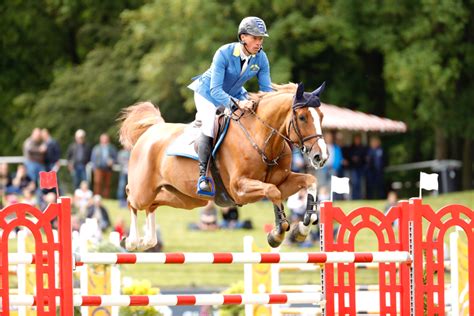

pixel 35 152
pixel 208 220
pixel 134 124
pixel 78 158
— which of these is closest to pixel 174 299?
pixel 134 124

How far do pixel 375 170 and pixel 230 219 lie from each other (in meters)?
4.66

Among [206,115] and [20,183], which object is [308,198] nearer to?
[206,115]

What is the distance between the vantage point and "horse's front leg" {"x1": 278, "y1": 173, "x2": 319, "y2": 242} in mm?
9055

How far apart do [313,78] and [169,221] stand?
8810mm

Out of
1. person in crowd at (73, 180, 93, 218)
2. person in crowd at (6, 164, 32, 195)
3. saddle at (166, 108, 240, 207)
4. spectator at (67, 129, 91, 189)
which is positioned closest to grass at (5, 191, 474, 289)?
spectator at (67, 129, 91, 189)

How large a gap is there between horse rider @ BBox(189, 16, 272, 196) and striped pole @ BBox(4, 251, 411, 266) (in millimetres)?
1605

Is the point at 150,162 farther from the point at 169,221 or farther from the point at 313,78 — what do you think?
the point at 313,78

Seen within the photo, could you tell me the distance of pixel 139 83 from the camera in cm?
3316

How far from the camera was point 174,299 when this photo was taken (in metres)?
8.34

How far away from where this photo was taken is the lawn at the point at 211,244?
61.1 ft

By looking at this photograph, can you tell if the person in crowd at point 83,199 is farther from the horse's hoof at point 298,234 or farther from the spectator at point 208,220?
the horse's hoof at point 298,234

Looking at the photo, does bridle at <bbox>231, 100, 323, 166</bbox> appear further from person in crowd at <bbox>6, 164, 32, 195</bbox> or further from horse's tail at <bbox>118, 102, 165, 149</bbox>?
person in crowd at <bbox>6, 164, 32, 195</bbox>

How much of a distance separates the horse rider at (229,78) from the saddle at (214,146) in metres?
0.06

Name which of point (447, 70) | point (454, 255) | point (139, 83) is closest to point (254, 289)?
point (454, 255)
